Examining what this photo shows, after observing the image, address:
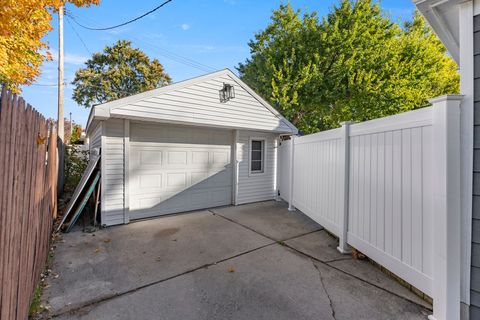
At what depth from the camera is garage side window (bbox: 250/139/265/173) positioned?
7.25 m

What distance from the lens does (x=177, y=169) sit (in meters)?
5.91

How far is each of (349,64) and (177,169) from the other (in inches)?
356

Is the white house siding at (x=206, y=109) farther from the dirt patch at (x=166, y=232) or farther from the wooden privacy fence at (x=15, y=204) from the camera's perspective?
the wooden privacy fence at (x=15, y=204)

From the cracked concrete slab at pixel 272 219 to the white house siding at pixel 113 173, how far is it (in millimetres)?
2386

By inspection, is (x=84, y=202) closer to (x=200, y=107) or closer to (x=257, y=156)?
(x=200, y=107)

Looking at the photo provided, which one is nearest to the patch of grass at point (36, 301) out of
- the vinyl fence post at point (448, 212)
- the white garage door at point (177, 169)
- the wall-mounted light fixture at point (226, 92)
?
the white garage door at point (177, 169)

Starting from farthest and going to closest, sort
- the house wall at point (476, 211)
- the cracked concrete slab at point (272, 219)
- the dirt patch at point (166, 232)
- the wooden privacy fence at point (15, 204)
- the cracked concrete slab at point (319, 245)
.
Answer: the cracked concrete slab at point (272, 219), the dirt patch at point (166, 232), the cracked concrete slab at point (319, 245), the house wall at point (476, 211), the wooden privacy fence at point (15, 204)

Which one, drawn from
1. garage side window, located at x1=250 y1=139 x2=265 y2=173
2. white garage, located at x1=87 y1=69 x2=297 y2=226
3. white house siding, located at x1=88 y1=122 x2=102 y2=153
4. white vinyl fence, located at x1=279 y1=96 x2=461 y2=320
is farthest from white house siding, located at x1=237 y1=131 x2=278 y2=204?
white house siding, located at x1=88 y1=122 x2=102 y2=153

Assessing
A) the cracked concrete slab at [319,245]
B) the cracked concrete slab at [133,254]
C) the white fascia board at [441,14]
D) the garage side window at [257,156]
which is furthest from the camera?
the garage side window at [257,156]

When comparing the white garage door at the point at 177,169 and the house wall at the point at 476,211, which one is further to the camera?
the white garage door at the point at 177,169

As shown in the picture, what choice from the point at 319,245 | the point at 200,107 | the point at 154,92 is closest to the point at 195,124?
the point at 200,107

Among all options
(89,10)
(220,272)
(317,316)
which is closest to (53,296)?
(220,272)

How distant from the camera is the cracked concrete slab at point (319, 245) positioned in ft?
11.5

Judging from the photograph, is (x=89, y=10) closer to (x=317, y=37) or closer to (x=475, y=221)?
(x=317, y=37)
